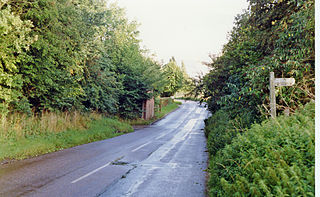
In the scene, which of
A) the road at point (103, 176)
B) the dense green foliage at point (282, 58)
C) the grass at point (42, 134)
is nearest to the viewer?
the road at point (103, 176)

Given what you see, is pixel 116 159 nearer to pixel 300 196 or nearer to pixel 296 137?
pixel 296 137

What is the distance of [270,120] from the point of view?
20.7 ft

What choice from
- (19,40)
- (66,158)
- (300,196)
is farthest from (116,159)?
(300,196)

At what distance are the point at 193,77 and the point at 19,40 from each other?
9.75 m

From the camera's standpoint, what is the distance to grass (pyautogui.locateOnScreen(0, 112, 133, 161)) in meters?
10.5

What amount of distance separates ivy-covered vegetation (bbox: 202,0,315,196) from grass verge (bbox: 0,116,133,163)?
24.0 feet

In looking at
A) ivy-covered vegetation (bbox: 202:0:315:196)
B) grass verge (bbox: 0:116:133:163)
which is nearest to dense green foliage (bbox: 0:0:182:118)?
grass verge (bbox: 0:116:133:163)

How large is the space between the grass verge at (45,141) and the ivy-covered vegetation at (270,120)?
7.31 m

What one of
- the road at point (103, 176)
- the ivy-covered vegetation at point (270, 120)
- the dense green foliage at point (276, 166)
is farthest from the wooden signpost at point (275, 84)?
the road at point (103, 176)

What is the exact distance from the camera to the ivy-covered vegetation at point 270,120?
3.59 meters

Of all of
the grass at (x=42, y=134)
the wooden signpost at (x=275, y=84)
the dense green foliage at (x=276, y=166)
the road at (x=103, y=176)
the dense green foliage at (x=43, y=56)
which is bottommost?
the road at (x=103, y=176)

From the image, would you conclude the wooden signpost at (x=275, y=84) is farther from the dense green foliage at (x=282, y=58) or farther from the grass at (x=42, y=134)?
the grass at (x=42, y=134)

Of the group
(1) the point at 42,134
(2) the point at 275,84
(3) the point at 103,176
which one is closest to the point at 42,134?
(1) the point at 42,134

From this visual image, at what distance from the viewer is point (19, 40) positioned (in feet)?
34.2
